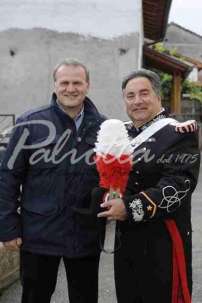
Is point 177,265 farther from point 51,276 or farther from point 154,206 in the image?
point 51,276

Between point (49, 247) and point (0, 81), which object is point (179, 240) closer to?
point (49, 247)

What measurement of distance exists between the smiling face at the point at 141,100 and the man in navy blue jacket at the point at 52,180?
0.29m

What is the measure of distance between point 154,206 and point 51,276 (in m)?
0.87

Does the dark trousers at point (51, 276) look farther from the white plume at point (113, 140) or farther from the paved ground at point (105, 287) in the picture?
the paved ground at point (105, 287)

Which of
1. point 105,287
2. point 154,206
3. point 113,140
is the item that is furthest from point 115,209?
point 105,287

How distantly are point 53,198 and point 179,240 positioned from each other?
783mm

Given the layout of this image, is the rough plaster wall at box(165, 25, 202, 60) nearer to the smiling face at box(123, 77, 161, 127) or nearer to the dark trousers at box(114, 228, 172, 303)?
the smiling face at box(123, 77, 161, 127)

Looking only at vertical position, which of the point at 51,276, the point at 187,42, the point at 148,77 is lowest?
the point at 51,276

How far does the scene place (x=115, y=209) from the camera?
10.2ft

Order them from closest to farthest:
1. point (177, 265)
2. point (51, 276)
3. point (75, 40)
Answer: point (177, 265) → point (51, 276) → point (75, 40)

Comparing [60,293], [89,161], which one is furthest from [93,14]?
[89,161]

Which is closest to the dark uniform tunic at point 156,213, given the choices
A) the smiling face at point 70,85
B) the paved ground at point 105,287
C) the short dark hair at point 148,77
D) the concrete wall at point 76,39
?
the short dark hair at point 148,77

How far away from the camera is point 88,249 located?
3.48m

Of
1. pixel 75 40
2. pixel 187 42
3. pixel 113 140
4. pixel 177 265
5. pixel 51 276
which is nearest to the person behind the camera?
pixel 113 140
